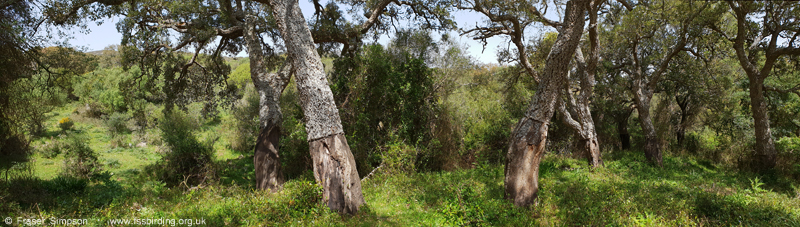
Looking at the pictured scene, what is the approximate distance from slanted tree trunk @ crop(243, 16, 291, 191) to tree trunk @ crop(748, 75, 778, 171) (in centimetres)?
1417

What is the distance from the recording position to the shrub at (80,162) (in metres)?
10.2

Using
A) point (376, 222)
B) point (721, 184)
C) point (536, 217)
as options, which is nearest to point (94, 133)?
point (376, 222)

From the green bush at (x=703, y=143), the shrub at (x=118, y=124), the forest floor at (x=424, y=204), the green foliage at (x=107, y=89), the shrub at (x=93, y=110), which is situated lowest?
the green bush at (x=703, y=143)

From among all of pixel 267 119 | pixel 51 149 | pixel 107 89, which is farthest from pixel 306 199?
pixel 107 89

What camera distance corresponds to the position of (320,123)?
261 inches

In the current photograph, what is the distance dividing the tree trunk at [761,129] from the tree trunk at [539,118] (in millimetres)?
8402

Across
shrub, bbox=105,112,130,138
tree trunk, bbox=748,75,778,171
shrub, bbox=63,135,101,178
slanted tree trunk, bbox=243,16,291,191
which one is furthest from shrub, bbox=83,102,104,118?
tree trunk, bbox=748,75,778,171

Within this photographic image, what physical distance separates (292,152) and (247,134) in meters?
8.46

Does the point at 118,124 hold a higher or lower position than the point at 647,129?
higher

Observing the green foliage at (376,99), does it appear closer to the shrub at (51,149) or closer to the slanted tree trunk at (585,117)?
the slanted tree trunk at (585,117)

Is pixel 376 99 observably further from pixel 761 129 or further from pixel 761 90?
pixel 761 129

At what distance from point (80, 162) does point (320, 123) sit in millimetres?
9731

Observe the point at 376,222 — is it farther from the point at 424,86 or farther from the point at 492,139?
the point at 492,139

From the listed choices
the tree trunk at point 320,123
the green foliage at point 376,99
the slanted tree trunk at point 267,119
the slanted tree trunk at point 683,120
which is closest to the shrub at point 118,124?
the slanted tree trunk at point 267,119
